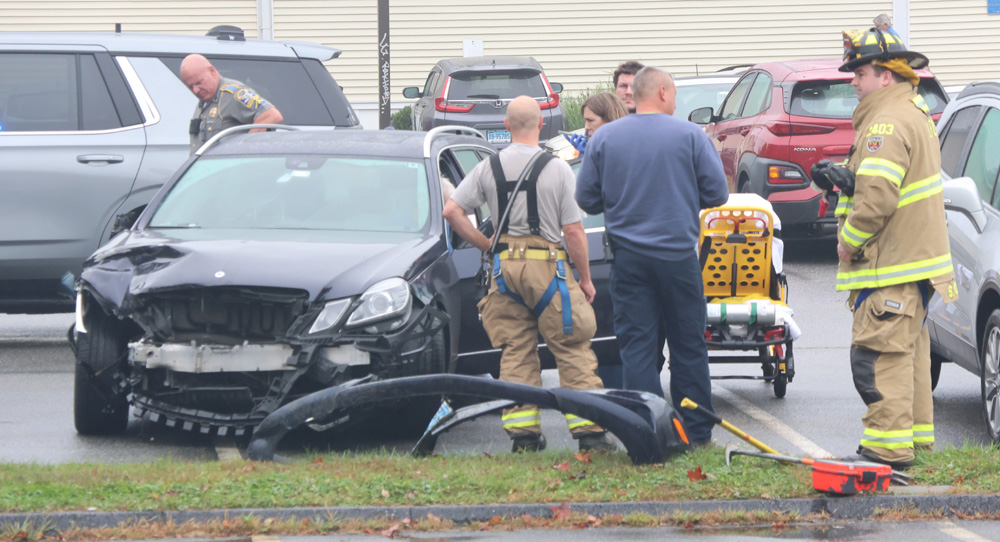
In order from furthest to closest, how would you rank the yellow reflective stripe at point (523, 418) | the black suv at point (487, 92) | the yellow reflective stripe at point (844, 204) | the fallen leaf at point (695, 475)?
the black suv at point (487, 92) < the yellow reflective stripe at point (523, 418) < the yellow reflective stripe at point (844, 204) < the fallen leaf at point (695, 475)

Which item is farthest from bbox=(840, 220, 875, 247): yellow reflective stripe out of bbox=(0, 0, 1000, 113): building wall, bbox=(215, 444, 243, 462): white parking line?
bbox=(0, 0, 1000, 113): building wall

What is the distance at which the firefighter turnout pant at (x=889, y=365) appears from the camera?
19.6 feet

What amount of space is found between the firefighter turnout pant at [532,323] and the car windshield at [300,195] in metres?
1.03

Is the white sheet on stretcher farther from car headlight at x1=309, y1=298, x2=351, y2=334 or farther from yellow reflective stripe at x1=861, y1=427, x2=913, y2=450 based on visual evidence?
car headlight at x1=309, y1=298, x2=351, y2=334

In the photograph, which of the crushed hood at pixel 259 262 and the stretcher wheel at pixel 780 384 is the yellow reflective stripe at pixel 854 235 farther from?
the stretcher wheel at pixel 780 384

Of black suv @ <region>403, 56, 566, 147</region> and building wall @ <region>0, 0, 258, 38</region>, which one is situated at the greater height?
building wall @ <region>0, 0, 258, 38</region>

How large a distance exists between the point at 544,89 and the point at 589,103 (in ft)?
41.7

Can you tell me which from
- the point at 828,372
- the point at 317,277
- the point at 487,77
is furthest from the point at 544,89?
the point at 317,277

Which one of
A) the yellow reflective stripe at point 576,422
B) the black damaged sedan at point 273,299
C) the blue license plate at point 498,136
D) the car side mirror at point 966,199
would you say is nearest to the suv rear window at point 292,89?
the black damaged sedan at point 273,299

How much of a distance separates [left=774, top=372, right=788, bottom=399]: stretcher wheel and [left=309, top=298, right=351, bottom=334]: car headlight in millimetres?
2838

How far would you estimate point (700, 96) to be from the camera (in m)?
18.1

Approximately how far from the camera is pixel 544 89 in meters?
20.1

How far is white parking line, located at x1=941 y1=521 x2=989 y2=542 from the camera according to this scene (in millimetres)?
5270

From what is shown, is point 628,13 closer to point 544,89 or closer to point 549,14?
point 549,14
